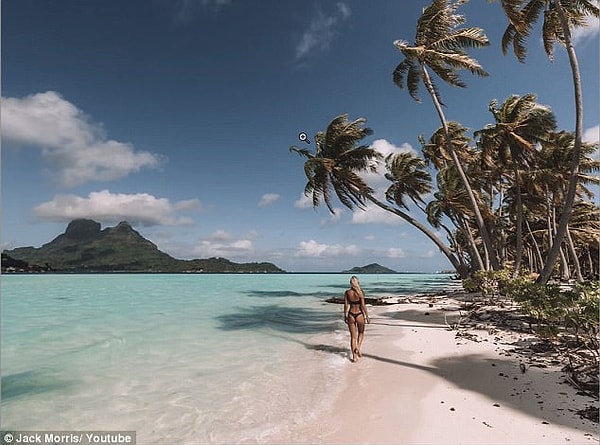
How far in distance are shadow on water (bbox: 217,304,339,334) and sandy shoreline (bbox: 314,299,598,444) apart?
4581mm

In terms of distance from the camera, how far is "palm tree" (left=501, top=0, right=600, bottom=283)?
10.5m

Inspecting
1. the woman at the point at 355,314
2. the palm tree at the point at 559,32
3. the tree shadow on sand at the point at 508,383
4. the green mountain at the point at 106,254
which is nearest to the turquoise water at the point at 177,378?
the woman at the point at 355,314

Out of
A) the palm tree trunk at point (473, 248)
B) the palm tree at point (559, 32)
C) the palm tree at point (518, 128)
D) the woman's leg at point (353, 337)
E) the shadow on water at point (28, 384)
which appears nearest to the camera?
the shadow on water at point (28, 384)

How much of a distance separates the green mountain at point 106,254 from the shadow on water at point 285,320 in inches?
5845

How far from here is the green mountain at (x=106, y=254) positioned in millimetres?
158875

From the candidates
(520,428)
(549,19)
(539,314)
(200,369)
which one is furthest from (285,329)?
(549,19)

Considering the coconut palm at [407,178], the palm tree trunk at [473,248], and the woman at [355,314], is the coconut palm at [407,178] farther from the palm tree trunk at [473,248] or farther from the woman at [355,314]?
A: the woman at [355,314]

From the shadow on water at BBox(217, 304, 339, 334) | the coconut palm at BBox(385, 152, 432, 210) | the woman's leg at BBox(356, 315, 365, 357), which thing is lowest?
the shadow on water at BBox(217, 304, 339, 334)

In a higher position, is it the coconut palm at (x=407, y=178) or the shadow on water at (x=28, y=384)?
the coconut palm at (x=407, y=178)

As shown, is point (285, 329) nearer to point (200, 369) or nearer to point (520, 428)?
point (200, 369)

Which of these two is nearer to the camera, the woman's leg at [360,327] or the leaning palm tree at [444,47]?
the woman's leg at [360,327]

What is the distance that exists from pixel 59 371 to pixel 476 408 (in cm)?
893

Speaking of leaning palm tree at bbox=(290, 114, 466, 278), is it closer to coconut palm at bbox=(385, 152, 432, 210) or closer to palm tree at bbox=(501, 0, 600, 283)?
coconut palm at bbox=(385, 152, 432, 210)

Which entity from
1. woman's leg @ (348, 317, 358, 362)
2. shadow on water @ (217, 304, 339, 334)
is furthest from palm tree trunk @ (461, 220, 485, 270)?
woman's leg @ (348, 317, 358, 362)
